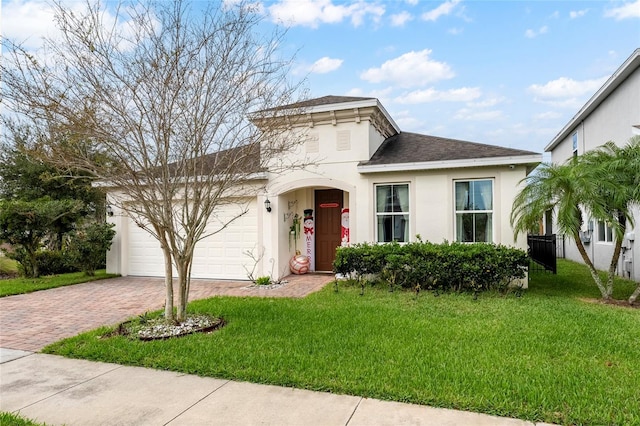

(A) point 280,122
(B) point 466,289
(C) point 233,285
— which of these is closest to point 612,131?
(B) point 466,289

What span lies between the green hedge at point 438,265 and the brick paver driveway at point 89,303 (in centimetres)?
132

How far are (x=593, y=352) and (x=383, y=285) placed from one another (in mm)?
4971

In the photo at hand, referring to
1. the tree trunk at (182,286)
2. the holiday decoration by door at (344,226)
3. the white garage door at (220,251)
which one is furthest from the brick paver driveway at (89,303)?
the tree trunk at (182,286)

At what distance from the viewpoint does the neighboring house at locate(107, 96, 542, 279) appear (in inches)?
366

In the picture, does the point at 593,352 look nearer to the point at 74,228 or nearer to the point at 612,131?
the point at 612,131

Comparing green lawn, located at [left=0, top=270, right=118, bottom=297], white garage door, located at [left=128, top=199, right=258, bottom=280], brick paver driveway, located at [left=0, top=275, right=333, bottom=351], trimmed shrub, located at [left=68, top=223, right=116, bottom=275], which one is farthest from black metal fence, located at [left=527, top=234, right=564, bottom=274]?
green lawn, located at [left=0, top=270, right=118, bottom=297]

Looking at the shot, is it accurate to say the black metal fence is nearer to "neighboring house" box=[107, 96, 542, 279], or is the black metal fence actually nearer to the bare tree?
"neighboring house" box=[107, 96, 542, 279]

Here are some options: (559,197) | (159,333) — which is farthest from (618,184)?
(159,333)

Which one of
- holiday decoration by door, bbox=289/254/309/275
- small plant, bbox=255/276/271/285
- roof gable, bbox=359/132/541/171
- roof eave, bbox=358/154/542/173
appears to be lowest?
small plant, bbox=255/276/271/285

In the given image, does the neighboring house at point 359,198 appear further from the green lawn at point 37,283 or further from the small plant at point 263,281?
the green lawn at point 37,283

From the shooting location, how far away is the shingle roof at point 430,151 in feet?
30.3

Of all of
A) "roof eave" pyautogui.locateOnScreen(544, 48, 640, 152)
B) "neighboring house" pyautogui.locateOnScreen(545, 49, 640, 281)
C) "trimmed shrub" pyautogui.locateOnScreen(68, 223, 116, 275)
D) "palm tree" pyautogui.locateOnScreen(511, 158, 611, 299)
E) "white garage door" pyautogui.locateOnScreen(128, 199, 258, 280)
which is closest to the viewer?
"palm tree" pyautogui.locateOnScreen(511, 158, 611, 299)

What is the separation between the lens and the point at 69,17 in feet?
17.0

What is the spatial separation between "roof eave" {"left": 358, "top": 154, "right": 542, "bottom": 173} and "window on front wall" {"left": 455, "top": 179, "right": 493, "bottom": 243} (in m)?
0.59
